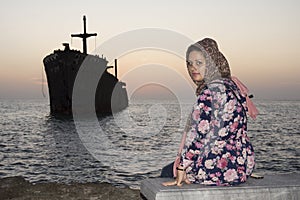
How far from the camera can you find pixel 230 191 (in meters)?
2.84

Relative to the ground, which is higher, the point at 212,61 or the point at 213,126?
the point at 212,61

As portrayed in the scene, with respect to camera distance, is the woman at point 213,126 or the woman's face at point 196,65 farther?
the woman's face at point 196,65

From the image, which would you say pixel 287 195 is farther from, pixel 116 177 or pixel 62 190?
pixel 116 177

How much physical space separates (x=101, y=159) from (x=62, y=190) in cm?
1467

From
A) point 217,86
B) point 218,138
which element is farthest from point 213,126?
point 217,86

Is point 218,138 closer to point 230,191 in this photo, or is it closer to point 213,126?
point 213,126

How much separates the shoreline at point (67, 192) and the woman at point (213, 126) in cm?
277

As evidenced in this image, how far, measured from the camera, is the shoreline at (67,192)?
17.9 feet

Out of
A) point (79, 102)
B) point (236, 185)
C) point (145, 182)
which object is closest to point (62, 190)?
point (145, 182)

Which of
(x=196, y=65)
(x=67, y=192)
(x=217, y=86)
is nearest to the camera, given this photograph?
(x=217, y=86)

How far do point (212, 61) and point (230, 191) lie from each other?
1.01 metres

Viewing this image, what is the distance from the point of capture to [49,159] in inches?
798

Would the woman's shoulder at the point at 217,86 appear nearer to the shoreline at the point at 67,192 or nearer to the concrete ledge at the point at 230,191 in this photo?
the concrete ledge at the point at 230,191

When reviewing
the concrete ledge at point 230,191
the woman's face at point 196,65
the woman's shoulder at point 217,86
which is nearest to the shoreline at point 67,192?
the concrete ledge at point 230,191
